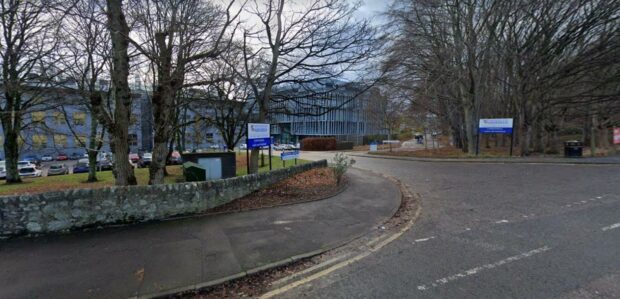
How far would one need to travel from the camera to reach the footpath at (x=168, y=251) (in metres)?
3.55

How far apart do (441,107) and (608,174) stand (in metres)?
18.7

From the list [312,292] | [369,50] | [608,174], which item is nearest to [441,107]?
[608,174]

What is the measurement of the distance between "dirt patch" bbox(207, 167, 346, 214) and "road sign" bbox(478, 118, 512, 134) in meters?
15.1

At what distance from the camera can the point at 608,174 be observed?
11.4 m

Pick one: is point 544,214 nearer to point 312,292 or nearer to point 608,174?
point 312,292

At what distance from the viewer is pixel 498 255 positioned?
423 centimetres

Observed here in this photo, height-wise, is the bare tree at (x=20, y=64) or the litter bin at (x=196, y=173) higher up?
the bare tree at (x=20, y=64)

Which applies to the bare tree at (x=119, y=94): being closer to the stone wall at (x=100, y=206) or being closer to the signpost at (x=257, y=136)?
the stone wall at (x=100, y=206)

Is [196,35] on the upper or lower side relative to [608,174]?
upper

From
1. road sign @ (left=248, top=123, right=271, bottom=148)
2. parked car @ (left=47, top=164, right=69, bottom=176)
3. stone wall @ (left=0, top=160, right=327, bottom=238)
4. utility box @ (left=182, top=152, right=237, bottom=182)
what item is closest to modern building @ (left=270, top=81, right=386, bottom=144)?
road sign @ (left=248, top=123, right=271, bottom=148)

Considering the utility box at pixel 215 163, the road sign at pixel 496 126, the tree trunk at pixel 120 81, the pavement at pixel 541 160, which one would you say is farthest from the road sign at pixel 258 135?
the road sign at pixel 496 126

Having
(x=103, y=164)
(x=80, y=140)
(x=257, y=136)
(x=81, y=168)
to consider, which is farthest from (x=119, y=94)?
(x=81, y=168)

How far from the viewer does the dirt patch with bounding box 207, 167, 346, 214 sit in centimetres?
730

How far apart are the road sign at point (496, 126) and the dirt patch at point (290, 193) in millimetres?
15055
